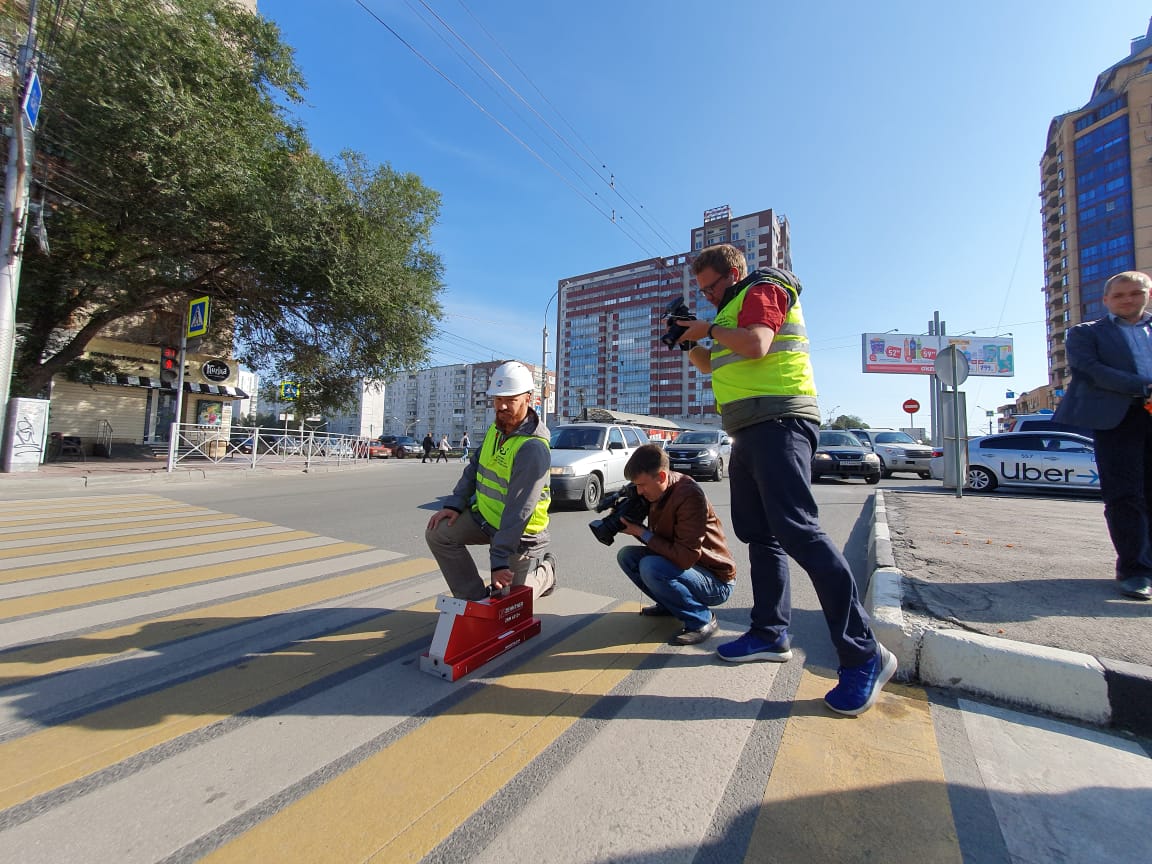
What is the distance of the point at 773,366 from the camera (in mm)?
2236

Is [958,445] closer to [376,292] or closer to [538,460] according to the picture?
[538,460]

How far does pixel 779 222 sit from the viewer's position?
83312mm

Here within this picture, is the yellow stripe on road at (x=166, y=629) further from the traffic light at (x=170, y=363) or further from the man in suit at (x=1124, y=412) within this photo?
the traffic light at (x=170, y=363)

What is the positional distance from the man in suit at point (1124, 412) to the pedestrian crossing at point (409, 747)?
197cm

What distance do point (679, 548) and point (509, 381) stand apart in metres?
1.31

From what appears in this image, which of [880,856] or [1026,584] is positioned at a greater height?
[1026,584]

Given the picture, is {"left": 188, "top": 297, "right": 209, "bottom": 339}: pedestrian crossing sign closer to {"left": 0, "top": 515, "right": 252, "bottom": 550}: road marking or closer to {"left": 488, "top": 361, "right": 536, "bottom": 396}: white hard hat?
{"left": 0, "top": 515, "right": 252, "bottom": 550}: road marking

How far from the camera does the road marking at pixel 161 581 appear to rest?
124 inches

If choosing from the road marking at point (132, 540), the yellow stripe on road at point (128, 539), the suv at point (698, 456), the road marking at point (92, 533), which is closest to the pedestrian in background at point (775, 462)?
the yellow stripe on road at point (128, 539)

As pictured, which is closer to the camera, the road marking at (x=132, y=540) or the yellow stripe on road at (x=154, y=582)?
the yellow stripe on road at (x=154, y=582)

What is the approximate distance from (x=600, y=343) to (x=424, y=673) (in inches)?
3845

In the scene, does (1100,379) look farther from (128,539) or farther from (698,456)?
(698,456)

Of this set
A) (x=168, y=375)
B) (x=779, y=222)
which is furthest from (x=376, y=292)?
(x=779, y=222)

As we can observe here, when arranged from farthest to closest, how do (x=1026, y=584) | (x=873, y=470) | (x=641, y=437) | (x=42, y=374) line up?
(x=42, y=374) → (x=873, y=470) → (x=641, y=437) → (x=1026, y=584)
